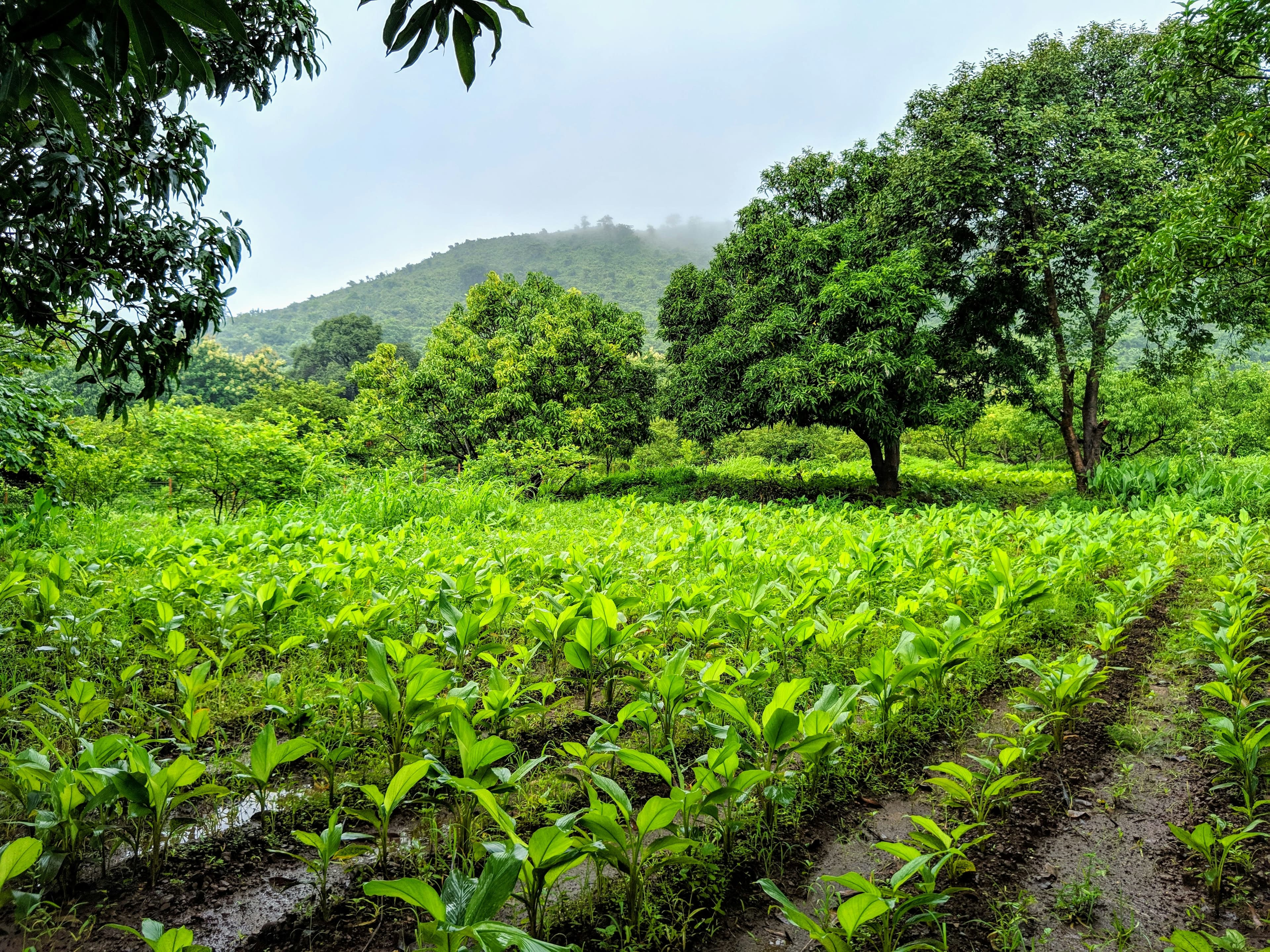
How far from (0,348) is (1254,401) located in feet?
123

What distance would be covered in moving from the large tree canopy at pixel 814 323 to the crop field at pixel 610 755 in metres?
7.46

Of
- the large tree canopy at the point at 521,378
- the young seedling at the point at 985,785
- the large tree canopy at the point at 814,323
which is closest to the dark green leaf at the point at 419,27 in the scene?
the young seedling at the point at 985,785

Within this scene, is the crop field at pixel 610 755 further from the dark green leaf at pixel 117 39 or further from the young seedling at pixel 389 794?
the dark green leaf at pixel 117 39

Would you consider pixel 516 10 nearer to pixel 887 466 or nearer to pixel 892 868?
pixel 892 868

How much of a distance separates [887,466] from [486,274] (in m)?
68.6

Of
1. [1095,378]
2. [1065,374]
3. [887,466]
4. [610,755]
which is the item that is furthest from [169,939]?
[1095,378]

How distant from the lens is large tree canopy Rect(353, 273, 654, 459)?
598 inches

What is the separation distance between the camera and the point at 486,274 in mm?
72312

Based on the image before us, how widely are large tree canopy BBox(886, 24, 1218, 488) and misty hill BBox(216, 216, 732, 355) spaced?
2269 inches

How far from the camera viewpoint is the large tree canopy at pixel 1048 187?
990 centimetres

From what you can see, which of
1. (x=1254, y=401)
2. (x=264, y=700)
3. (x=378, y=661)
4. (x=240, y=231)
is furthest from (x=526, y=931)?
(x=1254, y=401)

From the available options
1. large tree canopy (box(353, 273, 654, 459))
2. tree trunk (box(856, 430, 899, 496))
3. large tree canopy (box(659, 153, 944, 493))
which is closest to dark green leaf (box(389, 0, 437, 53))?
large tree canopy (box(659, 153, 944, 493))

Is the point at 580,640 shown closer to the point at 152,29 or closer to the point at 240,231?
the point at 152,29

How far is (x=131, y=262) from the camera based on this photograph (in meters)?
2.92
